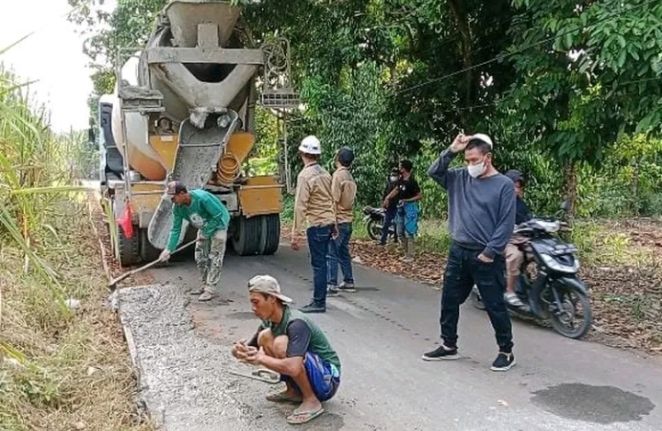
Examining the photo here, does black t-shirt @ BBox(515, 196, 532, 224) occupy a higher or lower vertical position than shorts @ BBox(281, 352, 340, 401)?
higher

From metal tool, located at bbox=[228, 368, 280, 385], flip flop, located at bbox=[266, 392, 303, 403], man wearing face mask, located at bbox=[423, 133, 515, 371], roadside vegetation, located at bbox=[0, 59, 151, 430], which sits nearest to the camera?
roadside vegetation, located at bbox=[0, 59, 151, 430]

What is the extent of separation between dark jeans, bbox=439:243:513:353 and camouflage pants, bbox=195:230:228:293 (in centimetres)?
304

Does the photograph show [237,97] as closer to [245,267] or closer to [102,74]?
[245,267]

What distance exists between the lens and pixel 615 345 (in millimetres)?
5926

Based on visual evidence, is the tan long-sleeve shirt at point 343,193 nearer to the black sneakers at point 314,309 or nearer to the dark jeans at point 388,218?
the black sneakers at point 314,309

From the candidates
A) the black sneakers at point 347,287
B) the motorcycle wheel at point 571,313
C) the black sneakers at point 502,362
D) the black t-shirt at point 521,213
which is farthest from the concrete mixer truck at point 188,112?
the black sneakers at point 502,362

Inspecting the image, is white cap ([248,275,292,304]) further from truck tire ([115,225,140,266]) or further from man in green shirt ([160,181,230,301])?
truck tire ([115,225,140,266])

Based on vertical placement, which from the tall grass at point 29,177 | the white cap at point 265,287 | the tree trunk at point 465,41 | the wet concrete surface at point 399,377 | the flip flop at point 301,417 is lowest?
the wet concrete surface at point 399,377

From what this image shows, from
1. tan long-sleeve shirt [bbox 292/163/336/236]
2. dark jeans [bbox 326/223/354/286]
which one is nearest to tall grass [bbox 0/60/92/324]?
tan long-sleeve shirt [bbox 292/163/336/236]

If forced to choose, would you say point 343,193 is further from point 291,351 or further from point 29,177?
point 291,351

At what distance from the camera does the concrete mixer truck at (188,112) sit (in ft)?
30.3

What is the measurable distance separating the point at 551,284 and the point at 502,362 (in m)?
1.29

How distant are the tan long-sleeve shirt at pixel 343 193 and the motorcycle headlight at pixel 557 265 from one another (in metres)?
2.40

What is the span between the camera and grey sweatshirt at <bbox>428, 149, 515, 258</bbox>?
5039 mm
